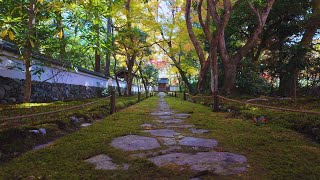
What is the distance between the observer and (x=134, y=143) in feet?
10.6

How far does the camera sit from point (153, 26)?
17.8 meters

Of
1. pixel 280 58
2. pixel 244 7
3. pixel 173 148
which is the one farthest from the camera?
pixel 244 7

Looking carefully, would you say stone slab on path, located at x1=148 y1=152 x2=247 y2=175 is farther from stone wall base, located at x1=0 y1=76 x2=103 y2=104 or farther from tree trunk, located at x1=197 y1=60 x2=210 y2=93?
tree trunk, located at x1=197 y1=60 x2=210 y2=93

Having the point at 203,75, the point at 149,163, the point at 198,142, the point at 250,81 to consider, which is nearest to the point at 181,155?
the point at 149,163

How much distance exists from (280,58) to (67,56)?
9.18m

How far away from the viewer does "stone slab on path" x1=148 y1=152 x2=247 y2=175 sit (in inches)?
84.5

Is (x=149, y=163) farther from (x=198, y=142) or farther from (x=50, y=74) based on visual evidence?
(x=50, y=74)

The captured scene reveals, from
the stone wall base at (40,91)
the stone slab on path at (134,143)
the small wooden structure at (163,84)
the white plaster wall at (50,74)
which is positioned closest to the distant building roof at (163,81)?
the small wooden structure at (163,84)

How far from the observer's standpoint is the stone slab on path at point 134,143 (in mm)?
3012

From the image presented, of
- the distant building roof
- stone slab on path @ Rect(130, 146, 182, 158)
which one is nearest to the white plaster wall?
stone slab on path @ Rect(130, 146, 182, 158)

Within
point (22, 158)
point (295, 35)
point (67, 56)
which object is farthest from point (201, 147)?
point (295, 35)

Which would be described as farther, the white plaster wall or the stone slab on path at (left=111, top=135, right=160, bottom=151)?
the white plaster wall

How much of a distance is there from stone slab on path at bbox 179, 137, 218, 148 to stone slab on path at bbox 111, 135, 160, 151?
0.41m

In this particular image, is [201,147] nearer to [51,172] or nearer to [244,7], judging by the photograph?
[51,172]
